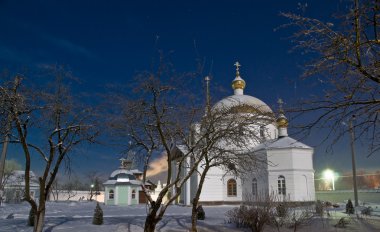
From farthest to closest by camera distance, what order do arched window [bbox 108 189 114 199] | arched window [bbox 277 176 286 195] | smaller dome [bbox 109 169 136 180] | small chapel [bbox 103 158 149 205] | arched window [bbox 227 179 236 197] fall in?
smaller dome [bbox 109 169 136 180]
arched window [bbox 108 189 114 199]
small chapel [bbox 103 158 149 205]
arched window [bbox 227 179 236 197]
arched window [bbox 277 176 286 195]

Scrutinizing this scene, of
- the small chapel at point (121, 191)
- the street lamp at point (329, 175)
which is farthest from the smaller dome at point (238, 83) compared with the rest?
the small chapel at point (121, 191)

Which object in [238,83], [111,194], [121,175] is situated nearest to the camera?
[111,194]

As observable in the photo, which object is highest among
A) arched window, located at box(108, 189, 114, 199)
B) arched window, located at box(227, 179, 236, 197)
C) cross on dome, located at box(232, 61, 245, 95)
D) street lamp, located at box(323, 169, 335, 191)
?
cross on dome, located at box(232, 61, 245, 95)

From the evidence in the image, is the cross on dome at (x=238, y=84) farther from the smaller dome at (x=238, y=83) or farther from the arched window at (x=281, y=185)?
the arched window at (x=281, y=185)

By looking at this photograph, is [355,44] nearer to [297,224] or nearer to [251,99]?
[297,224]

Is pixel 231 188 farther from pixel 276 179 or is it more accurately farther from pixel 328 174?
pixel 328 174

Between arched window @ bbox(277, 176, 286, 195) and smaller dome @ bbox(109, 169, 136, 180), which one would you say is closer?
arched window @ bbox(277, 176, 286, 195)

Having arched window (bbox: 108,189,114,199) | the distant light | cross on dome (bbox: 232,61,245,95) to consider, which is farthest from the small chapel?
the distant light

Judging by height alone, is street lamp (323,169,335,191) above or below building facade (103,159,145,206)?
above

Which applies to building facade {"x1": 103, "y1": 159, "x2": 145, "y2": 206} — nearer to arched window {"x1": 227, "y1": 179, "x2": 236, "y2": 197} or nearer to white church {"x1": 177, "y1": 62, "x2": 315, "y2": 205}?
white church {"x1": 177, "y1": 62, "x2": 315, "y2": 205}

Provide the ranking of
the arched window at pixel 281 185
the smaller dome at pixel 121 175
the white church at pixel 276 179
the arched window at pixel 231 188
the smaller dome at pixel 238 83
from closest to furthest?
the white church at pixel 276 179 < the arched window at pixel 281 185 < the arched window at pixel 231 188 < the smaller dome at pixel 121 175 < the smaller dome at pixel 238 83

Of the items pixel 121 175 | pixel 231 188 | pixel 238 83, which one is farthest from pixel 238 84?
pixel 121 175

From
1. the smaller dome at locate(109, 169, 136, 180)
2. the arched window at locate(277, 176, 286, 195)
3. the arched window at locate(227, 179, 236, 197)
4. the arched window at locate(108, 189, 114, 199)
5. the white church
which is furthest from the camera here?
the smaller dome at locate(109, 169, 136, 180)

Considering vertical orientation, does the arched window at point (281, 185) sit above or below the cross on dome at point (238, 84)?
below
